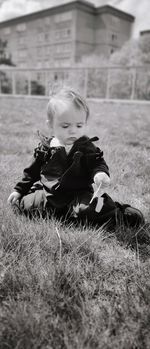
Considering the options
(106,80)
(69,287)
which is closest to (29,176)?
(69,287)

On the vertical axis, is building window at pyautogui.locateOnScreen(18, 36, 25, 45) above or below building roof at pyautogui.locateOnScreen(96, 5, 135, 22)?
below

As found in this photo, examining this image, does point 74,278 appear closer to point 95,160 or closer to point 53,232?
point 53,232

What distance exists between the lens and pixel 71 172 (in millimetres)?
1803

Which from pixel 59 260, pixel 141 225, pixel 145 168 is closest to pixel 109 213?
pixel 141 225

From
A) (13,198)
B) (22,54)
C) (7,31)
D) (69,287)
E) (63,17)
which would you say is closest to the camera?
(69,287)

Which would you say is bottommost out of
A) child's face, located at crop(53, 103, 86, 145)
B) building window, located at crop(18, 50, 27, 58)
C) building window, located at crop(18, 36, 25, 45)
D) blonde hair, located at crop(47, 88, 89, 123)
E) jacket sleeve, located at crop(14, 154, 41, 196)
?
jacket sleeve, located at crop(14, 154, 41, 196)

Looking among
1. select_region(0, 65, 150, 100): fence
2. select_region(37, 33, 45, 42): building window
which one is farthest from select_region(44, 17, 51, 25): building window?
select_region(0, 65, 150, 100): fence

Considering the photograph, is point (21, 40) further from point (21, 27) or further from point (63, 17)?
point (63, 17)

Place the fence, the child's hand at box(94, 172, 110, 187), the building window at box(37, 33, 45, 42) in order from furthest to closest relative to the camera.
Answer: the building window at box(37, 33, 45, 42), the fence, the child's hand at box(94, 172, 110, 187)

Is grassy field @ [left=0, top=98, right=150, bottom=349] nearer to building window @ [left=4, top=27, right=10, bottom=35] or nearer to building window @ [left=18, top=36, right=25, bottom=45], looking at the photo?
building window @ [left=18, top=36, right=25, bottom=45]

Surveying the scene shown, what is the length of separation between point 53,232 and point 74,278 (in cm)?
36

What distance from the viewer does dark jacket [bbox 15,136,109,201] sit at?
1803mm

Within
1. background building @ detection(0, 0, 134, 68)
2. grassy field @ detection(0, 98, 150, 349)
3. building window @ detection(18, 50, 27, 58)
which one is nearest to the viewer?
grassy field @ detection(0, 98, 150, 349)

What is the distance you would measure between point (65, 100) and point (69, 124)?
144 mm
